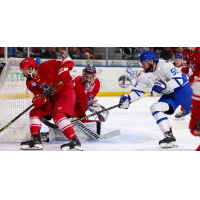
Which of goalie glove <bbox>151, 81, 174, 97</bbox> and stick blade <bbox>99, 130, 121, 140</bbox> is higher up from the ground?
goalie glove <bbox>151, 81, 174, 97</bbox>

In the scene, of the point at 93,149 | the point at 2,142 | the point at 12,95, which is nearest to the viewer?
the point at 93,149

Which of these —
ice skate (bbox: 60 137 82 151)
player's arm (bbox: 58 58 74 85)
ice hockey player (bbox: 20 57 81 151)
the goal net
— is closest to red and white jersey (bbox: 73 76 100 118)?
ice hockey player (bbox: 20 57 81 151)

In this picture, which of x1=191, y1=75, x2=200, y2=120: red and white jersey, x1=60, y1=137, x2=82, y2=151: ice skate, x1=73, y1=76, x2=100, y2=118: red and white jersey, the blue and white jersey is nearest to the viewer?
x1=191, y1=75, x2=200, y2=120: red and white jersey

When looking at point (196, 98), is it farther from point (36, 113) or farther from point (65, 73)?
point (36, 113)

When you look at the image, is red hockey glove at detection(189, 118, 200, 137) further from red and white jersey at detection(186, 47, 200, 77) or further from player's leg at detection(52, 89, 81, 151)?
red and white jersey at detection(186, 47, 200, 77)

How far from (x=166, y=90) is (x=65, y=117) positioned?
101cm

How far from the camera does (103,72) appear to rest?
7672 millimetres

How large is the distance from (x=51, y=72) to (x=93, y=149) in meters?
0.85

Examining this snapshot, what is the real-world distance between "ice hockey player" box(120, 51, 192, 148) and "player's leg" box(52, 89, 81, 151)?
0.79 metres

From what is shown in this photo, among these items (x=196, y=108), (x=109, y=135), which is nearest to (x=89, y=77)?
(x=109, y=135)

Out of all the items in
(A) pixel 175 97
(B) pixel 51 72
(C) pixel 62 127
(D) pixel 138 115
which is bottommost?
(D) pixel 138 115

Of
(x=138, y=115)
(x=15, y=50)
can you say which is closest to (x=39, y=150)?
(x=138, y=115)

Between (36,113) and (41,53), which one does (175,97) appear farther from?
(41,53)

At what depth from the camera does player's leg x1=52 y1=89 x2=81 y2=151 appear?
2.62 meters
